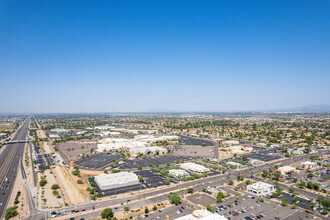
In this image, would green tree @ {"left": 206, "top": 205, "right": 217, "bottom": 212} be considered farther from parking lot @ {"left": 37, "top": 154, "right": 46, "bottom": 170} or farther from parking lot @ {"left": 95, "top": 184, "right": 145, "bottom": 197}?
parking lot @ {"left": 37, "top": 154, "right": 46, "bottom": 170}

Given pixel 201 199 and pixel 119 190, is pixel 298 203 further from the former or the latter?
pixel 119 190

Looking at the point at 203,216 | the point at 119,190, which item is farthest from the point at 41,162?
the point at 203,216

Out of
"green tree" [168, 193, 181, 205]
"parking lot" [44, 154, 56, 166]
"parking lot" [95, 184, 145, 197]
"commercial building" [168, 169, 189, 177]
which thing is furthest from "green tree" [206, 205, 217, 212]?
"parking lot" [44, 154, 56, 166]

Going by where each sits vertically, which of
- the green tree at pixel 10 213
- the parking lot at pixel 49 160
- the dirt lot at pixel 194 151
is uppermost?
the green tree at pixel 10 213

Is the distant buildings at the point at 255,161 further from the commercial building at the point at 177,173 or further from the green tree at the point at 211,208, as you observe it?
the green tree at the point at 211,208

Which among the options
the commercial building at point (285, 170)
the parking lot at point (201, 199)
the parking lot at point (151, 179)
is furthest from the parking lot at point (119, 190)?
the commercial building at point (285, 170)

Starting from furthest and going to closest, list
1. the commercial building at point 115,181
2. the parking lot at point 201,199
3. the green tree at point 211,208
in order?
1. the commercial building at point 115,181
2. the parking lot at point 201,199
3. the green tree at point 211,208

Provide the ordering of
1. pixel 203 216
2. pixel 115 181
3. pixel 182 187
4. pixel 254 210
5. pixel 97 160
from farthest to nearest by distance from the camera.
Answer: pixel 97 160 → pixel 115 181 → pixel 182 187 → pixel 254 210 → pixel 203 216
